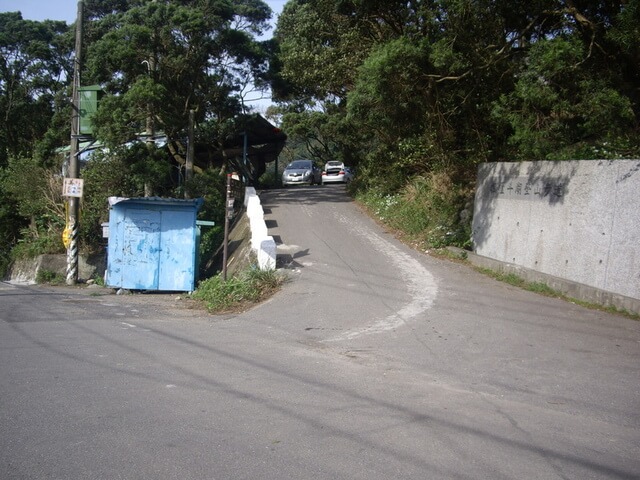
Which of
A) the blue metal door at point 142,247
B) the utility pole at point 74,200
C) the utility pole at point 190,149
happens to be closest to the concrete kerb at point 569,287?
the blue metal door at point 142,247

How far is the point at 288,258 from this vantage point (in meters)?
14.2

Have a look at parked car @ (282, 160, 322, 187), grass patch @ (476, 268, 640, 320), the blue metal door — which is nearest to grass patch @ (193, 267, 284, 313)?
the blue metal door

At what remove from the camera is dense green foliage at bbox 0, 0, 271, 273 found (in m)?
19.6

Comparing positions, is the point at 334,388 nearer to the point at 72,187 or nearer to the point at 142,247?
the point at 142,247

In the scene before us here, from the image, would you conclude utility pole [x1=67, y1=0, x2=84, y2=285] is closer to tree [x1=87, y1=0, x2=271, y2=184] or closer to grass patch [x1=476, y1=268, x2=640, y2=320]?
tree [x1=87, y1=0, x2=271, y2=184]

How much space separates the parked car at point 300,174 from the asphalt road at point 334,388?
21.2 metres

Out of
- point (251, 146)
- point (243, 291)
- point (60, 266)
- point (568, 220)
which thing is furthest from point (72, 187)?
point (251, 146)

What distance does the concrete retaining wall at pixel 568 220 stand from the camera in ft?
30.4

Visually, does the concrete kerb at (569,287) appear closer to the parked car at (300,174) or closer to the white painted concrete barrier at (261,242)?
Result: the white painted concrete barrier at (261,242)

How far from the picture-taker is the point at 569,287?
10312 millimetres

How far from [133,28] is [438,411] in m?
17.8

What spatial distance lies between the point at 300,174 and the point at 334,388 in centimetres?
2746

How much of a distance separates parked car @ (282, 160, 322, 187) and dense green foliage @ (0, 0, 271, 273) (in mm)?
7975

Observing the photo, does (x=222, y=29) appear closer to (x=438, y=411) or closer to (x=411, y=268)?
(x=411, y=268)
